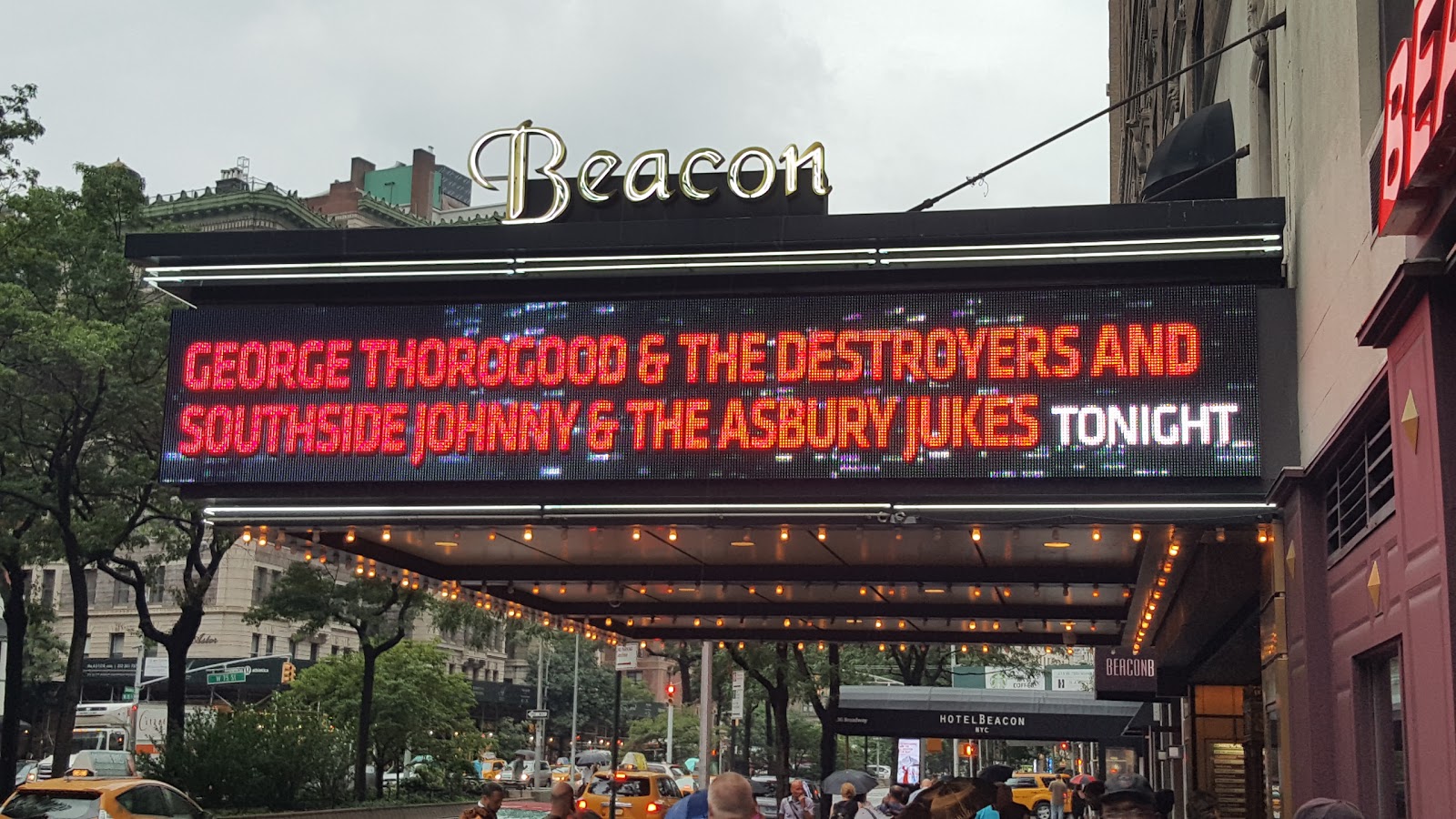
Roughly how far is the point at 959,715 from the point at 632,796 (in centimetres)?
1142

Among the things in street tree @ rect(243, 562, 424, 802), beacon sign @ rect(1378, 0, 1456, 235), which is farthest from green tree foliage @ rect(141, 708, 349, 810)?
beacon sign @ rect(1378, 0, 1456, 235)

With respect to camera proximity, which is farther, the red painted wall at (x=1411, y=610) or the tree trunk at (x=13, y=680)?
the tree trunk at (x=13, y=680)

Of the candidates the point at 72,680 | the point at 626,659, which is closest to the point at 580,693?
the point at 72,680

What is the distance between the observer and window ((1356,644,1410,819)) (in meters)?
10.3

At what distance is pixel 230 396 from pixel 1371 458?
11806 mm

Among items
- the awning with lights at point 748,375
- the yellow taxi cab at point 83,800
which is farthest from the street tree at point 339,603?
the awning with lights at point 748,375

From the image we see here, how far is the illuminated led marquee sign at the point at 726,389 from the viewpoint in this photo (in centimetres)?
1464

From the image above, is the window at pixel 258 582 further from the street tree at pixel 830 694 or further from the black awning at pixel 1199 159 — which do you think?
the black awning at pixel 1199 159

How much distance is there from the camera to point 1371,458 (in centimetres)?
1088

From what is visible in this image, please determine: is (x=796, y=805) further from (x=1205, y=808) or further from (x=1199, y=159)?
(x=1199, y=159)

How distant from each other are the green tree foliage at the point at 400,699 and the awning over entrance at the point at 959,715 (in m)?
12.6

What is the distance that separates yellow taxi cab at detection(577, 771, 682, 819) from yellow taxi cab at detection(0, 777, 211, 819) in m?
15.0

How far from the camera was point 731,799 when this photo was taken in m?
5.96

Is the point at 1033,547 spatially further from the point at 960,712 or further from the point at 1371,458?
the point at 960,712
